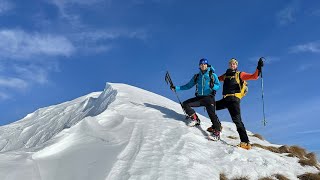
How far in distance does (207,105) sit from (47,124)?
331 inches

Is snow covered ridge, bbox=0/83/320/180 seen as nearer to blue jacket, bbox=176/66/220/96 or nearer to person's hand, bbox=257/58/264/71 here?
blue jacket, bbox=176/66/220/96

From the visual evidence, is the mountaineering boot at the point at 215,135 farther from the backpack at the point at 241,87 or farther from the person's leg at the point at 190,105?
the backpack at the point at 241,87

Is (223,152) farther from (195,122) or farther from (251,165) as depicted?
(195,122)

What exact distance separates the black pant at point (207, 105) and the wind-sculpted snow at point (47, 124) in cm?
395

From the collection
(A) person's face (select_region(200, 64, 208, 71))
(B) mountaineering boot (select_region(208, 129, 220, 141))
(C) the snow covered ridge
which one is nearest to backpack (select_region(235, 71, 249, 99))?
(A) person's face (select_region(200, 64, 208, 71))

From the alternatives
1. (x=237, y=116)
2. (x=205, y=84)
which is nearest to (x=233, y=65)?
(x=205, y=84)

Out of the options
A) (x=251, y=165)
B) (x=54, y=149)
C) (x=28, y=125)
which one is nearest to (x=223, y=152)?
(x=251, y=165)

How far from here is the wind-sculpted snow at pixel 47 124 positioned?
1798 cm

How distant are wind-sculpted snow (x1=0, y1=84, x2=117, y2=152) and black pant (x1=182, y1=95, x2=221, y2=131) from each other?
395 cm

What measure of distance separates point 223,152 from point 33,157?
559 centimetres

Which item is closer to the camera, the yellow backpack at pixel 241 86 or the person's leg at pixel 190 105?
the yellow backpack at pixel 241 86

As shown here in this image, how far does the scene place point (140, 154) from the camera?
444 inches

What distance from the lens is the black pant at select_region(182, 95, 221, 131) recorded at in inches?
576

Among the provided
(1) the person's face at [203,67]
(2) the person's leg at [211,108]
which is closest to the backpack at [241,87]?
(2) the person's leg at [211,108]
